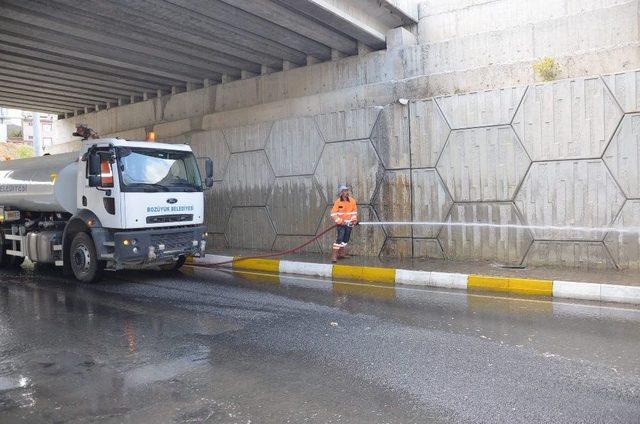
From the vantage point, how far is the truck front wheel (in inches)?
357

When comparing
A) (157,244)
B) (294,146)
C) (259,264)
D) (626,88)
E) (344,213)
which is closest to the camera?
(626,88)

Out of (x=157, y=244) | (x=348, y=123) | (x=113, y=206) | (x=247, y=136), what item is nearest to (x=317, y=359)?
(x=157, y=244)

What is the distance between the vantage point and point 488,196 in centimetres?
952

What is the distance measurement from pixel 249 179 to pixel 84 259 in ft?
15.8

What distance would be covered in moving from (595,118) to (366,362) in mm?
6330

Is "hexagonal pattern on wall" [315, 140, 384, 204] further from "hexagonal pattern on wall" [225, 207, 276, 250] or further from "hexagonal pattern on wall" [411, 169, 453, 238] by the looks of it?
"hexagonal pattern on wall" [225, 207, 276, 250]

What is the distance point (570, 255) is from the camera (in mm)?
8781

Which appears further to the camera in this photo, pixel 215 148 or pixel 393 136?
pixel 215 148

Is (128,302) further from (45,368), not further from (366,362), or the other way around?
(366,362)

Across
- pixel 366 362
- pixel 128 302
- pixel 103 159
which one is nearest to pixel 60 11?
pixel 103 159

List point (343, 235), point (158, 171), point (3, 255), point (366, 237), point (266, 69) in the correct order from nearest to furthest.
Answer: point (158, 171), point (343, 235), point (366, 237), point (3, 255), point (266, 69)

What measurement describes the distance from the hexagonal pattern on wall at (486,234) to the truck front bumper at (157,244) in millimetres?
4722

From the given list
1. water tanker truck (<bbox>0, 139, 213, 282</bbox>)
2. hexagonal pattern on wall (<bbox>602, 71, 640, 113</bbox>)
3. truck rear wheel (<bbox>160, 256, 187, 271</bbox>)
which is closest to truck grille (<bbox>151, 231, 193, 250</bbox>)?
water tanker truck (<bbox>0, 139, 213, 282</bbox>)

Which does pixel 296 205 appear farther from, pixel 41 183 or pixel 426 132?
pixel 41 183
